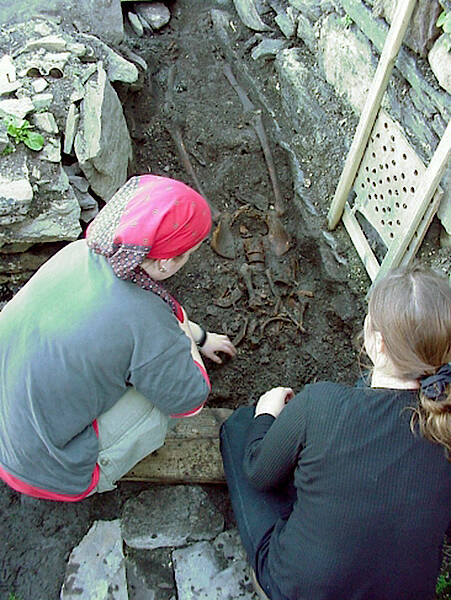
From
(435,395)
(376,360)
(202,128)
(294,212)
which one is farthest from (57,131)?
(435,395)

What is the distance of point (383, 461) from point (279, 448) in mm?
412

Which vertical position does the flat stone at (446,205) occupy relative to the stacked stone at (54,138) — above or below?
above

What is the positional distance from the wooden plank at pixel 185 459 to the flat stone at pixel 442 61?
224cm

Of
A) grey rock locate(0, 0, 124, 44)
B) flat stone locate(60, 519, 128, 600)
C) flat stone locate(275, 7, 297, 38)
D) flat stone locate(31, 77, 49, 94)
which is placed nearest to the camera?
flat stone locate(60, 519, 128, 600)

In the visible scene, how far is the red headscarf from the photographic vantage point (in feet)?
6.18

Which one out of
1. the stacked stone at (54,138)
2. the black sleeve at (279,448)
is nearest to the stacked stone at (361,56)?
the stacked stone at (54,138)

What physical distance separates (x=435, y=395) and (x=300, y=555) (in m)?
0.78

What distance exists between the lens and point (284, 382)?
3586 millimetres

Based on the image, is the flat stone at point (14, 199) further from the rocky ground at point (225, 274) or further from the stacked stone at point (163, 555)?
the stacked stone at point (163, 555)

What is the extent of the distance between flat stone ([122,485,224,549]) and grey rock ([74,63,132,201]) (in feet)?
6.89

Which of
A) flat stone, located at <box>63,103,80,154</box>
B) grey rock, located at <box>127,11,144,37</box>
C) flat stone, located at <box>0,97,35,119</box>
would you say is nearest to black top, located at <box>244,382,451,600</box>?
flat stone, located at <box>63,103,80,154</box>

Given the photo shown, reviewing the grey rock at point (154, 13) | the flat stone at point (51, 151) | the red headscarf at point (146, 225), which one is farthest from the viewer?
the grey rock at point (154, 13)

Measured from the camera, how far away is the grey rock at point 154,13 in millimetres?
5477

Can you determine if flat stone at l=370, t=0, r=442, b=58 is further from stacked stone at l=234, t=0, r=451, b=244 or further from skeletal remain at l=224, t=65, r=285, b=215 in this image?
skeletal remain at l=224, t=65, r=285, b=215
